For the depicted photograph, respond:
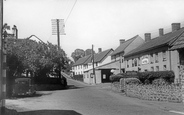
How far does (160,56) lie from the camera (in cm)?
3944

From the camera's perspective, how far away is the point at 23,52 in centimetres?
2869

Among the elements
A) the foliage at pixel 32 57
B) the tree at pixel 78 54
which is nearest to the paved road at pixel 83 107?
the foliage at pixel 32 57

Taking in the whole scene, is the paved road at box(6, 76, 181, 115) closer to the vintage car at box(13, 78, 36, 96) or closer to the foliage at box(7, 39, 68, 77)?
the vintage car at box(13, 78, 36, 96)

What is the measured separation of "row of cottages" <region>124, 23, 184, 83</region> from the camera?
117ft

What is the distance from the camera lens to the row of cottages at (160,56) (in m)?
35.6

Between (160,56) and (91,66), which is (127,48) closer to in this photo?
(160,56)

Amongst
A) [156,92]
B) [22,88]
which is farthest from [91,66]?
[156,92]

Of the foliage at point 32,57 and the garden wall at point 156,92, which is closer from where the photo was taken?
the garden wall at point 156,92

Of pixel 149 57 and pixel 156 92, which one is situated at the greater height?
pixel 149 57

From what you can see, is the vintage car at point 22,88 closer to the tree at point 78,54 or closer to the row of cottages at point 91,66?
the row of cottages at point 91,66

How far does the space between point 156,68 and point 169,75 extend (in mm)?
6689

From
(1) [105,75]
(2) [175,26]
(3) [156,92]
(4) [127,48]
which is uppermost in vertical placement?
(2) [175,26]

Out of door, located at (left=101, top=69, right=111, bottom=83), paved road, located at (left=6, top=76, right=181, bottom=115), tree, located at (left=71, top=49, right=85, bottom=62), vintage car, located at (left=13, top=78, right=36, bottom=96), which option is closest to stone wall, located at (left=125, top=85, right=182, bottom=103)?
paved road, located at (left=6, top=76, right=181, bottom=115)

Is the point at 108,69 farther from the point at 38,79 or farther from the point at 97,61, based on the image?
the point at 38,79
